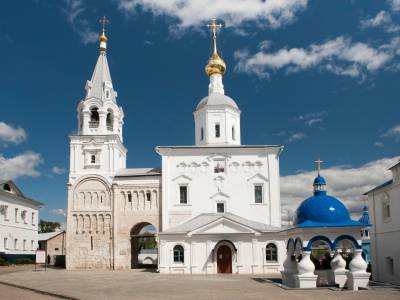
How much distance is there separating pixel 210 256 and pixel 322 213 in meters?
12.6

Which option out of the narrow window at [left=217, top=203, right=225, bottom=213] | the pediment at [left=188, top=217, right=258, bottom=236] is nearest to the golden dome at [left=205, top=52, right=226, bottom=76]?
the narrow window at [left=217, top=203, right=225, bottom=213]

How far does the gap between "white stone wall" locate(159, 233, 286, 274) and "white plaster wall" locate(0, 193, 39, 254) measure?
17180mm

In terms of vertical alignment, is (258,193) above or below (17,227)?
above

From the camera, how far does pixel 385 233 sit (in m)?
22.9

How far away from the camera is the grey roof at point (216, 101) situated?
36.8 m

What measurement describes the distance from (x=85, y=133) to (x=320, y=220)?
22.7 m

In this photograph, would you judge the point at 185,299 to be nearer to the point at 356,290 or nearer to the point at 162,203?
the point at 356,290

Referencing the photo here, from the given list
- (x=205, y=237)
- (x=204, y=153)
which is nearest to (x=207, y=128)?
(x=204, y=153)

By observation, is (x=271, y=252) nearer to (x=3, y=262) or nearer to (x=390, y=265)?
(x=390, y=265)

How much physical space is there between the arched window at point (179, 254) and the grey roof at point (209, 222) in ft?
3.77

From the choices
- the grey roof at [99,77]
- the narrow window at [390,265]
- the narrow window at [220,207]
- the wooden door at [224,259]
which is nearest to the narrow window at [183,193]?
the narrow window at [220,207]

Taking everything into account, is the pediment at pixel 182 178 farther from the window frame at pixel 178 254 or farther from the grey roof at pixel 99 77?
the grey roof at pixel 99 77

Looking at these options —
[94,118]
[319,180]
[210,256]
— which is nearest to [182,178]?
[210,256]

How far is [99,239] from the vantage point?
35250mm
